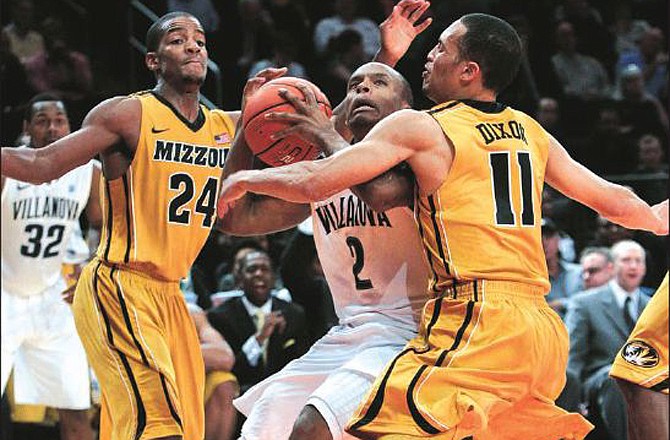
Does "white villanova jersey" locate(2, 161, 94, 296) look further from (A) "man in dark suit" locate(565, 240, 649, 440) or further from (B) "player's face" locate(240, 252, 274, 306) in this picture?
(A) "man in dark suit" locate(565, 240, 649, 440)

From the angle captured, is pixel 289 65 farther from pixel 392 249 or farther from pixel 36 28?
pixel 392 249

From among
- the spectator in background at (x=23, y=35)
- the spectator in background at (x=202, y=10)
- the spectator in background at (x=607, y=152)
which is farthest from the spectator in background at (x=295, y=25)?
the spectator in background at (x=607, y=152)

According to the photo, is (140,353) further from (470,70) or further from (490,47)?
(490,47)

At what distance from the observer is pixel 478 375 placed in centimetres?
412

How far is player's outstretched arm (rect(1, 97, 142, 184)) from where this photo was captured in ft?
16.9

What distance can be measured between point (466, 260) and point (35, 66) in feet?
27.1

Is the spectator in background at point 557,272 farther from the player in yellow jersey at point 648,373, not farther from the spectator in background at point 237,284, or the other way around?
the player in yellow jersey at point 648,373

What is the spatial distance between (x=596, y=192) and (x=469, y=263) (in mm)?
774

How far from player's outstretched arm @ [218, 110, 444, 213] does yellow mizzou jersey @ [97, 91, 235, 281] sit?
4.04 feet

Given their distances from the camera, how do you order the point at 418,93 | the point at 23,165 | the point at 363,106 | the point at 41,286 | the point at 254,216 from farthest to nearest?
the point at 418,93, the point at 41,286, the point at 254,216, the point at 23,165, the point at 363,106

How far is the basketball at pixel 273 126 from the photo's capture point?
482 centimetres

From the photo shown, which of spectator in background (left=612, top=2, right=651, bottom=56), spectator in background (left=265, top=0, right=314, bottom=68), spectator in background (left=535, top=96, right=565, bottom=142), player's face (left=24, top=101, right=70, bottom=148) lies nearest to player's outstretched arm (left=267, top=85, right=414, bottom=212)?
player's face (left=24, top=101, right=70, bottom=148)

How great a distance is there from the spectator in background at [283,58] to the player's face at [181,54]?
21.5 feet

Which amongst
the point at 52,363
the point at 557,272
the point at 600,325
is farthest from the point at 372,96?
the point at 557,272
